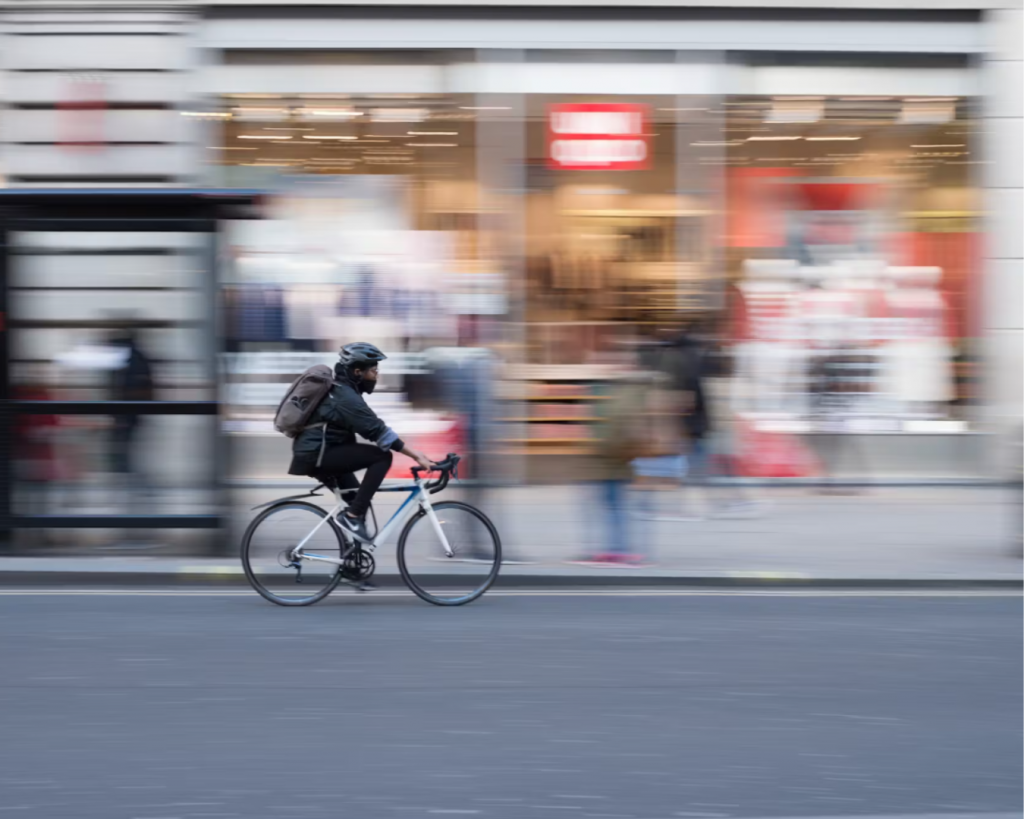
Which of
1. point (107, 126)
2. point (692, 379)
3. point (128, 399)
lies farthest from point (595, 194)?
point (128, 399)

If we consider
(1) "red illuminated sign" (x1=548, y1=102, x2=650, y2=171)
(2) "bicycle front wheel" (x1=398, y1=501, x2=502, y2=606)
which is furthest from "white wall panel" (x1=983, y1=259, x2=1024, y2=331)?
(2) "bicycle front wheel" (x1=398, y1=501, x2=502, y2=606)

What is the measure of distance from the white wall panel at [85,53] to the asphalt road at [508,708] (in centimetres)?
688

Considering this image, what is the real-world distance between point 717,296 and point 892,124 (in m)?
2.67

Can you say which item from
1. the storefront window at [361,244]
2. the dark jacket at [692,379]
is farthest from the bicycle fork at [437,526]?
the storefront window at [361,244]

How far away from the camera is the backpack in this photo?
7445 mm

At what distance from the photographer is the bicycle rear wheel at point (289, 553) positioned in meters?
7.55

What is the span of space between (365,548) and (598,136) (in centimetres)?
713

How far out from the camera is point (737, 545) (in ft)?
32.4

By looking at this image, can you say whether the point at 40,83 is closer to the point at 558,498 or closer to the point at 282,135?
the point at 282,135

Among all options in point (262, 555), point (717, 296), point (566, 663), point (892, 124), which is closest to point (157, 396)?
point (262, 555)

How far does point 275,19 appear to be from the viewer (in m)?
13.1

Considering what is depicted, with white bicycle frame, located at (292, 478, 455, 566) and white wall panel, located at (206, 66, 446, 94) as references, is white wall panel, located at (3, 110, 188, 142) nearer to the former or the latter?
white wall panel, located at (206, 66, 446, 94)

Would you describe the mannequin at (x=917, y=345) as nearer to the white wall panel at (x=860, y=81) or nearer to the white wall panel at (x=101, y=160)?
the white wall panel at (x=860, y=81)

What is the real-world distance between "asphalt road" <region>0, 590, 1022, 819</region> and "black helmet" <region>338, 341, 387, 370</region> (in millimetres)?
1469
